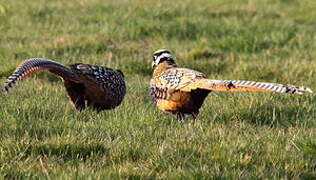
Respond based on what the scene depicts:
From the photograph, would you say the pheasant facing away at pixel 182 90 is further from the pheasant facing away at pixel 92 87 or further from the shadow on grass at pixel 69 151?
the shadow on grass at pixel 69 151

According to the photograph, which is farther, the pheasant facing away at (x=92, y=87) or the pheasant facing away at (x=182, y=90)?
the pheasant facing away at (x=92, y=87)

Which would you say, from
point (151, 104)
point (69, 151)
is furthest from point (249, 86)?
point (151, 104)

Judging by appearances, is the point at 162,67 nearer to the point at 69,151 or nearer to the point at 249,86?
the point at 249,86

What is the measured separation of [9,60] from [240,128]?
385 cm

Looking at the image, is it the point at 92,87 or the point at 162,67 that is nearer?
the point at 92,87

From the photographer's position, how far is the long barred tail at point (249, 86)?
203 inches

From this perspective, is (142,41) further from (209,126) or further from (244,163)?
(244,163)

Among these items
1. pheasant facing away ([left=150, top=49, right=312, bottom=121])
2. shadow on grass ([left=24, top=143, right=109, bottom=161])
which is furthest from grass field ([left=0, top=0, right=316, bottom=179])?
pheasant facing away ([left=150, top=49, right=312, bottom=121])

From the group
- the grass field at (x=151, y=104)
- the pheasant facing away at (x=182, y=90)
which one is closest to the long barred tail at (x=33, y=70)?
the grass field at (x=151, y=104)

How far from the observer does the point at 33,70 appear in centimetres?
537

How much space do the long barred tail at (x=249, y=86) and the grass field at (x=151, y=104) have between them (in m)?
0.36

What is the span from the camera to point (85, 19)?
12.0m

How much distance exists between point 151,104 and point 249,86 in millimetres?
1683

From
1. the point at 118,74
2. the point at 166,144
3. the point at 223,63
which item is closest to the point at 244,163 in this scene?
the point at 166,144
